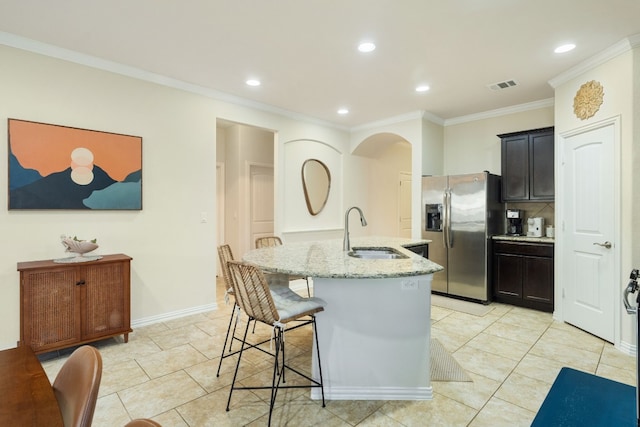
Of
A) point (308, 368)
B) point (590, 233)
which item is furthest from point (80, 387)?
point (590, 233)

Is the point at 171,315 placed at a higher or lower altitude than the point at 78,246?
lower

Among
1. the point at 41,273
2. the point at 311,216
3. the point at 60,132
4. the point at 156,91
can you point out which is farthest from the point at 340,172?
the point at 41,273

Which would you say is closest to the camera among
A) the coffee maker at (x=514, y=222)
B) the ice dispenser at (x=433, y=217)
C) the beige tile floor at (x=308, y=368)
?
the beige tile floor at (x=308, y=368)

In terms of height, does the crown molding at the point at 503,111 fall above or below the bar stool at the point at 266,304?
above

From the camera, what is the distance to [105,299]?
9.62 ft

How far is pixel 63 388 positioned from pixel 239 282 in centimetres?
104

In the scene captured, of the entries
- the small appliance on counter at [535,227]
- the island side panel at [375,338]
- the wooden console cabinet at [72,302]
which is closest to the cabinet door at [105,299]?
the wooden console cabinet at [72,302]

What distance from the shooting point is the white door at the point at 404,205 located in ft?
23.1

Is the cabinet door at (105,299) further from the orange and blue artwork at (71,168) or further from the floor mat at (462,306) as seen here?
the floor mat at (462,306)

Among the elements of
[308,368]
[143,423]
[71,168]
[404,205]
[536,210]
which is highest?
[71,168]

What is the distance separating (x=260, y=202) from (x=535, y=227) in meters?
4.26

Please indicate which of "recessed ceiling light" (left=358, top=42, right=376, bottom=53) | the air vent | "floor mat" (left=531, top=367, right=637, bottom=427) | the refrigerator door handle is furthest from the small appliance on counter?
"floor mat" (left=531, top=367, right=637, bottom=427)

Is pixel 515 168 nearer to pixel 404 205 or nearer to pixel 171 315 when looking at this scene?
pixel 404 205

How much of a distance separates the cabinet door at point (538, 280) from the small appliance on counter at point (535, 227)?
0.42 m
